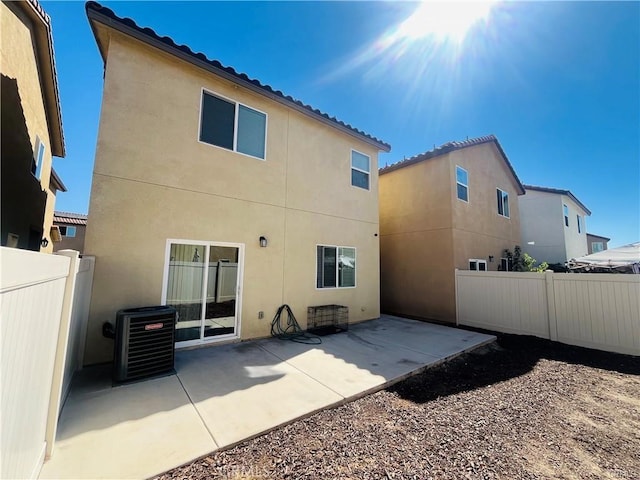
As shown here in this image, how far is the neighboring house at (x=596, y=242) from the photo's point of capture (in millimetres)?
25906

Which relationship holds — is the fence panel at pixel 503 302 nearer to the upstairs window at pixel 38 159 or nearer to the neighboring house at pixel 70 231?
the upstairs window at pixel 38 159

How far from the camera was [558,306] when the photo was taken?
7.59 metres

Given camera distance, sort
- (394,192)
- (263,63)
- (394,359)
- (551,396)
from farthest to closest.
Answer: (394,192), (263,63), (394,359), (551,396)

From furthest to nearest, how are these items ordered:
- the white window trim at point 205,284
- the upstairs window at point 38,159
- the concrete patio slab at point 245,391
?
the upstairs window at point 38,159 → the white window trim at point 205,284 → the concrete patio slab at point 245,391

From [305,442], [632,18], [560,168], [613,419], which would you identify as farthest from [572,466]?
[560,168]

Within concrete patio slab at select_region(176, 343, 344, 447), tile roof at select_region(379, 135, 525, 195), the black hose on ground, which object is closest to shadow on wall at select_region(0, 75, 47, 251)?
concrete patio slab at select_region(176, 343, 344, 447)

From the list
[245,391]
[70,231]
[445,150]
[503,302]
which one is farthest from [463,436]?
[70,231]

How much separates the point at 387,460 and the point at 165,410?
2.95m

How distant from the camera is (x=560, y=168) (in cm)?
1625

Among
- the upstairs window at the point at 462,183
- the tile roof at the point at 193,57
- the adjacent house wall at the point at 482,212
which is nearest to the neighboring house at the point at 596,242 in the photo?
the adjacent house wall at the point at 482,212

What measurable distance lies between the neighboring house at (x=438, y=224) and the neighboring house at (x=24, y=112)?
12.0 metres

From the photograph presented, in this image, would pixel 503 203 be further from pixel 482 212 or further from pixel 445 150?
pixel 445 150

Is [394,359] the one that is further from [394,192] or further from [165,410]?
[394,192]

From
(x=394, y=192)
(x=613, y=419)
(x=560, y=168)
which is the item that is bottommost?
(x=613, y=419)
